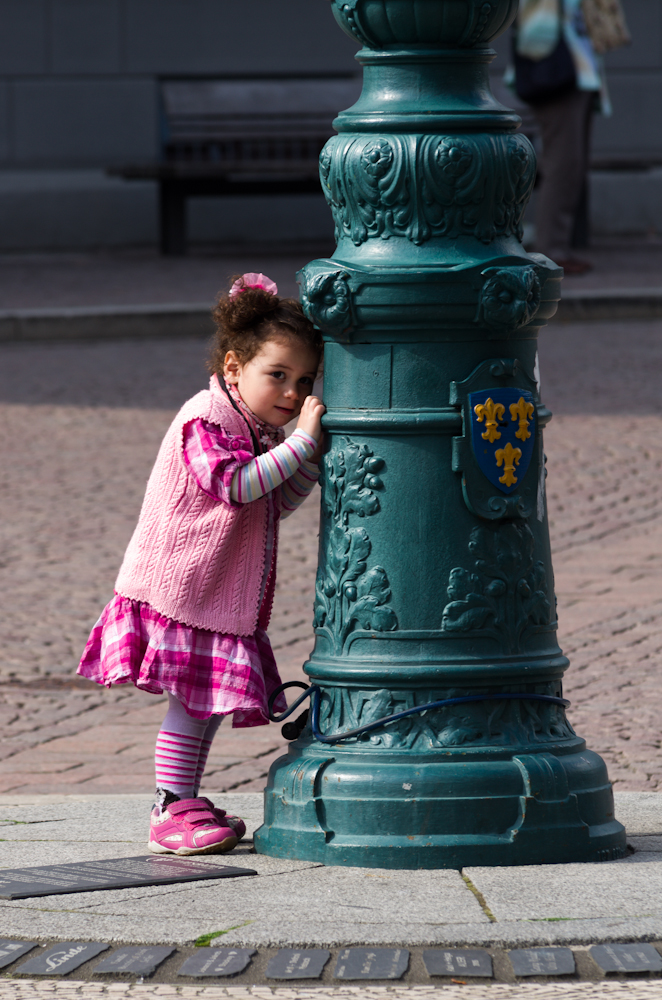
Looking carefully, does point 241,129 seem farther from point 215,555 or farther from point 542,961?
point 542,961

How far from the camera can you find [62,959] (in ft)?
9.29

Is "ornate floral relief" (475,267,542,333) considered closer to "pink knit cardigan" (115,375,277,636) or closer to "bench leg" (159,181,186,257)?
"pink knit cardigan" (115,375,277,636)

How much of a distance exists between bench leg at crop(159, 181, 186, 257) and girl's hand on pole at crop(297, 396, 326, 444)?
13982 mm

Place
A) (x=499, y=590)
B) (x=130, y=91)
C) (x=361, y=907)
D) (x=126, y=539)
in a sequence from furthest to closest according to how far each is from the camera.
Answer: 1. (x=130, y=91)
2. (x=126, y=539)
3. (x=499, y=590)
4. (x=361, y=907)

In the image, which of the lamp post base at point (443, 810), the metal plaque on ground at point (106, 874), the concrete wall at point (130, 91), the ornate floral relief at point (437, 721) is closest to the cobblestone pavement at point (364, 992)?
the metal plaque on ground at point (106, 874)

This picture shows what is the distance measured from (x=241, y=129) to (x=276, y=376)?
15.1 meters

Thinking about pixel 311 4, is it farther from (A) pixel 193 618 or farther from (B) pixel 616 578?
(A) pixel 193 618

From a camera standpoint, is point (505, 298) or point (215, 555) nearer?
point (505, 298)

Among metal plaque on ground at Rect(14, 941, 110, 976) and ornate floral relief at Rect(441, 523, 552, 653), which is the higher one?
ornate floral relief at Rect(441, 523, 552, 653)

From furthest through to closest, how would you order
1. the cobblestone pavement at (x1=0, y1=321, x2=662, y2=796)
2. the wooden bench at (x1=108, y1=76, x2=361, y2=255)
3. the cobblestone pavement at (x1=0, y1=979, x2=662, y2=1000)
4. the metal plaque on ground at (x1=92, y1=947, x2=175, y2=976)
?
the wooden bench at (x1=108, y1=76, x2=361, y2=255) → the cobblestone pavement at (x1=0, y1=321, x2=662, y2=796) → the metal plaque on ground at (x1=92, y1=947, x2=175, y2=976) → the cobblestone pavement at (x1=0, y1=979, x2=662, y2=1000)

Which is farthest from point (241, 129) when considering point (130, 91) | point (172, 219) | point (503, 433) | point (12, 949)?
point (12, 949)

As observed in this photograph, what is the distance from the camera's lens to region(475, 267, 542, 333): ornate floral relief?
3281 mm

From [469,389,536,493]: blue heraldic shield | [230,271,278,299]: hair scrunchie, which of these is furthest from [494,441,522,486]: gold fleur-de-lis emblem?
[230,271,278,299]: hair scrunchie

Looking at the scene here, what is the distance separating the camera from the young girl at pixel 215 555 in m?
3.46
